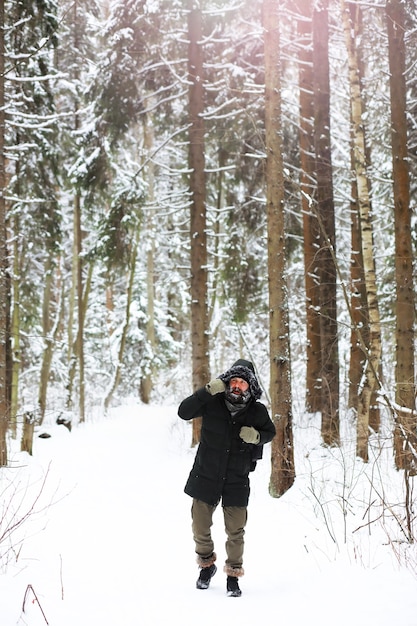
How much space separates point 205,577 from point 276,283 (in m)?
4.06

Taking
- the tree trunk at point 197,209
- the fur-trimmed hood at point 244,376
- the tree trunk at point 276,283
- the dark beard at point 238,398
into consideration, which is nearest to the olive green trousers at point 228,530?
the dark beard at point 238,398

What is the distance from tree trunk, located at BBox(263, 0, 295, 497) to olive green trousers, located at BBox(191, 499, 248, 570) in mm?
2701

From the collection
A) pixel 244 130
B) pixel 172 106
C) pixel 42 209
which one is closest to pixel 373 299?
pixel 244 130

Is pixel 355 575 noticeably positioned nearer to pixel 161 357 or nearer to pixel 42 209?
pixel 42 209

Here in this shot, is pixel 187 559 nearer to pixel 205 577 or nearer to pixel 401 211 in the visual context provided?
pixel 205 577

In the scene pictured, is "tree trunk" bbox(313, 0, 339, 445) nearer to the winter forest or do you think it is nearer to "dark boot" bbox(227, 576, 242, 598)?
the winter forest

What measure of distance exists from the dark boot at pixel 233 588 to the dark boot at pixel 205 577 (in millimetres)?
218

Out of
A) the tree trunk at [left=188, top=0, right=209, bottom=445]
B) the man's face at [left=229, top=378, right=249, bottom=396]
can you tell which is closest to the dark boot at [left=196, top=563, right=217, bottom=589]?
the man's face at [left=229, top=378, right=249, bottom=396]

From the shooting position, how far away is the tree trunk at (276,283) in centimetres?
703

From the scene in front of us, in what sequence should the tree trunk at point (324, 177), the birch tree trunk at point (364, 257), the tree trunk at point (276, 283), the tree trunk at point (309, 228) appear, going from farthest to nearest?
the tree trunk at point (309, 228) → the tree trunk at point (324, 177) → the birch tree trunk at point (364, 257) → the tree trunk at point (276, 283)

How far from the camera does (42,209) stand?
13.5 meters

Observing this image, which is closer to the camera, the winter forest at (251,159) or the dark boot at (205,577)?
the dark boot at (205,577)

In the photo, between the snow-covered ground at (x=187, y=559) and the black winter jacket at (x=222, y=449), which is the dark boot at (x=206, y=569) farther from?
the black winter jacket at (x=222, y=449)

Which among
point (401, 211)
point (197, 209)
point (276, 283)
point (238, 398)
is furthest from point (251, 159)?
point (238, 398)
